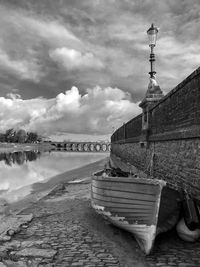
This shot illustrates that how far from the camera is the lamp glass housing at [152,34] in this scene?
37.6ft

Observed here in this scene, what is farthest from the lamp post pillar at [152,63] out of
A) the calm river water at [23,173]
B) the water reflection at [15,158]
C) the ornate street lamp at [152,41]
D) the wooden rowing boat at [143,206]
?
the water reflection at [15,158]

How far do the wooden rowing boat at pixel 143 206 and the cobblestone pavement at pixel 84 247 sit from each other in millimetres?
360

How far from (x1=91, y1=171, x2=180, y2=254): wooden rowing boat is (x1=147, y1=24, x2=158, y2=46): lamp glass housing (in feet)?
23.7

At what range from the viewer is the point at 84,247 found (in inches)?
238

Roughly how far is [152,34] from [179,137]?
17.8 feet

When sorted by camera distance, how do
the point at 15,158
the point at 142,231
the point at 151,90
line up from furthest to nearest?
the point at 15,158
the point at 151,90
the point at 142,231

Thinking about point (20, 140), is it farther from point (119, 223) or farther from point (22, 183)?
point (119, 223)

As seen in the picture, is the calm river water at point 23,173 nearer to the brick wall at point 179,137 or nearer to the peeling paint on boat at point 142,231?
the brick wall at point 179,137

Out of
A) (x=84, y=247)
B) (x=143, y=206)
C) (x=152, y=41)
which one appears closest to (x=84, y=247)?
(x=84, y=247)

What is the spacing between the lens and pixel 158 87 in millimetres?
12539

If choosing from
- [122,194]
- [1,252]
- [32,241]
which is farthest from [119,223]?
[1,252]

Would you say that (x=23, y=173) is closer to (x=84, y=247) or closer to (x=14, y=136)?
(x=84, y=247)

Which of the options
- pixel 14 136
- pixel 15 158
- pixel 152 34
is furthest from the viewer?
pixel 14 136

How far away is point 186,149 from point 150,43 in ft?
19.6
